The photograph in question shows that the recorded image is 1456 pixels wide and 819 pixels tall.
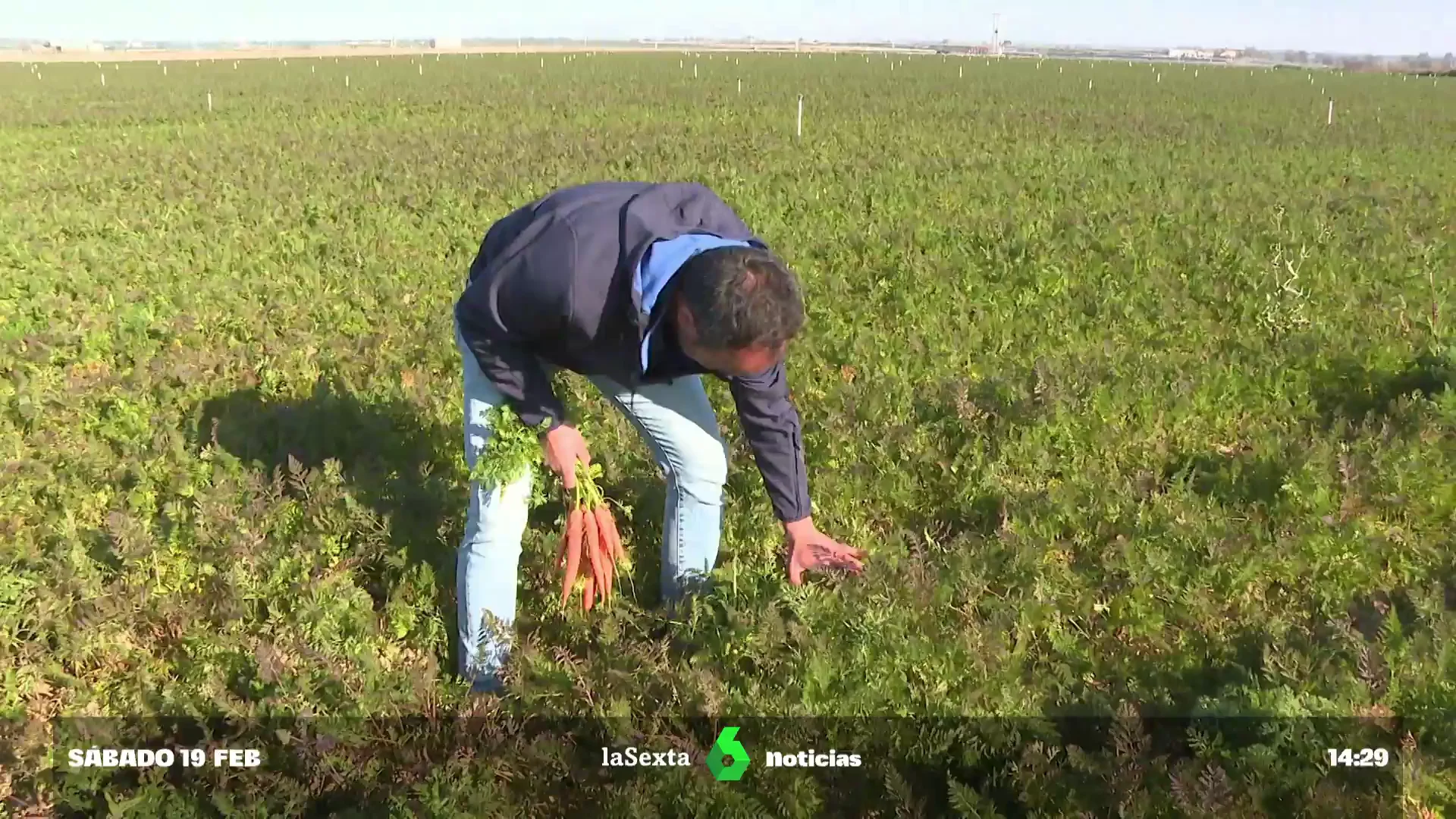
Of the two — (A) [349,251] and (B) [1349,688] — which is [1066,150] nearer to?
(A) [349,251]

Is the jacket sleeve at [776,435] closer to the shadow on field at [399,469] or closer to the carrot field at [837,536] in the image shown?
the carrot field at [837,536]

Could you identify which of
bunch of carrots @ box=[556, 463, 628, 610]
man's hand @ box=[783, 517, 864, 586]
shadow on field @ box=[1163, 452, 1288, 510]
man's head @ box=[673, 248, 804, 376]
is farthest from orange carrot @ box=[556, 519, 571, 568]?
shadow on field @ box=[1163, 452, 1288, 510]

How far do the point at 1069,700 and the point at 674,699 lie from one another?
3.98 feet

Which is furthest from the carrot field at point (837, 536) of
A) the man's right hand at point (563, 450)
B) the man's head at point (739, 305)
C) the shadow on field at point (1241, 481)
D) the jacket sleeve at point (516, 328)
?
the man's head at point (739, 305)

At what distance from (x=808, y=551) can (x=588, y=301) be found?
1113 millimetres

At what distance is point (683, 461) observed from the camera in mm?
3160

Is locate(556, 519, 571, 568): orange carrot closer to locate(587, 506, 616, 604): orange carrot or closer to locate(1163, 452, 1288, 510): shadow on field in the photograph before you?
locate(587, 506, 616, 604): orange carrot

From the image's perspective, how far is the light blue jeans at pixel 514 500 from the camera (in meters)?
2.99

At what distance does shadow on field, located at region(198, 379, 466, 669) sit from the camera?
13.2 ft

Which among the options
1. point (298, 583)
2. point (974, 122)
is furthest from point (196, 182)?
point (974, 122)

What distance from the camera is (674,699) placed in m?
2.99

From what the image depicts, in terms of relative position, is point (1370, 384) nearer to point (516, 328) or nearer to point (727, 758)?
point (727, 758)

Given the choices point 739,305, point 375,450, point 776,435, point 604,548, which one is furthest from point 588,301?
point 375,450

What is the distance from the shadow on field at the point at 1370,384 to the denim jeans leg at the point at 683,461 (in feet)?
11.2
